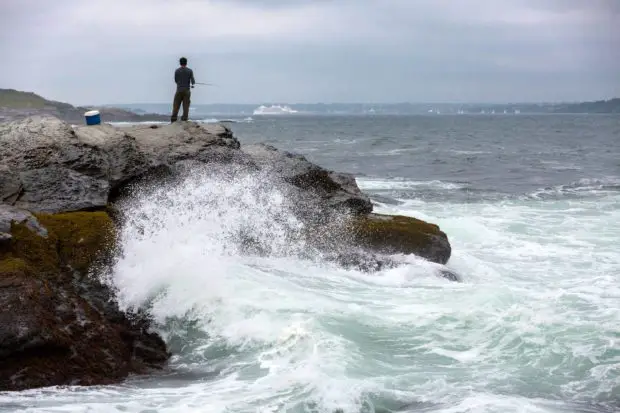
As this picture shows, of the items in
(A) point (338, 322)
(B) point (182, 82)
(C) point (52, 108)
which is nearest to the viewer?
(A) point (338, 322)

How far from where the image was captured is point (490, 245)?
15656mm

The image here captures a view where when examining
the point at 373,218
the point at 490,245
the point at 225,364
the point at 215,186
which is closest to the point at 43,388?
the point at 225,364

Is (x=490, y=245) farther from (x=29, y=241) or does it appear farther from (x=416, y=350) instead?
(x=29, y=241)

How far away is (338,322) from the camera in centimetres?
909

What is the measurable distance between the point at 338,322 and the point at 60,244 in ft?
11.2

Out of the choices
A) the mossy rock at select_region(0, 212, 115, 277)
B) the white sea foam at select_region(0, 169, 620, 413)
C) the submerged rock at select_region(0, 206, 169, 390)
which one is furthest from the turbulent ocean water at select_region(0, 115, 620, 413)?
the mossy rock at select_region(0, 212, 115, 277)

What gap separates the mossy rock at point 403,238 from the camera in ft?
41.2

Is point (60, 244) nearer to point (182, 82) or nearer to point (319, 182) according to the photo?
point (319, 182)

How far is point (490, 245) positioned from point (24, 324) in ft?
35.0

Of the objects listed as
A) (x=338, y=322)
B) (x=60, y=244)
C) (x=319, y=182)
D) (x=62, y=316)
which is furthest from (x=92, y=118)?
(x=338, y=322)

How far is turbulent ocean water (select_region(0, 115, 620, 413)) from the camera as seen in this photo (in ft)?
23.3

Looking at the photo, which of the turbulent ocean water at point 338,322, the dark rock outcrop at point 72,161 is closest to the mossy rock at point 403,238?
the turbulent ocean water at point 338,322

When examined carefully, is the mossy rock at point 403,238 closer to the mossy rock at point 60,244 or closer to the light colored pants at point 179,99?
the mossy rock at point 60,244

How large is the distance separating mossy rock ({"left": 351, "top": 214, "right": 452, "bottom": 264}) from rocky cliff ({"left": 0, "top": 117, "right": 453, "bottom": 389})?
2 centimetres
